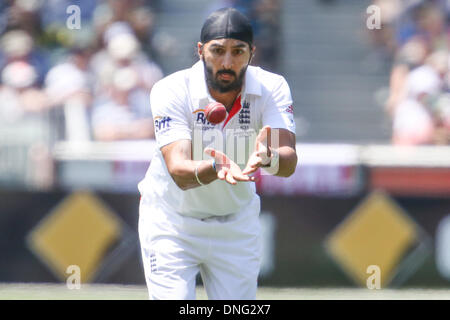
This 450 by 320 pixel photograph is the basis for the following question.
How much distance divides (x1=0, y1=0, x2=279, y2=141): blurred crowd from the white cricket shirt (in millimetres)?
3753

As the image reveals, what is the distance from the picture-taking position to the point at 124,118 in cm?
859

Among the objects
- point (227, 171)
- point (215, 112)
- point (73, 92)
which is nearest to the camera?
point (227, 171)

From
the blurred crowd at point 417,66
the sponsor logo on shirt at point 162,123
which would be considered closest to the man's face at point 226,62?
the sponsor logo on shirt at point 162,123

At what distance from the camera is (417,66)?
9016 millimetres

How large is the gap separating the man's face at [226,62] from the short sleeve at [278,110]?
210 millimetres

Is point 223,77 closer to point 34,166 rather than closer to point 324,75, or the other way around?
point 34,166

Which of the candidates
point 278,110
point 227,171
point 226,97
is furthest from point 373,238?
point 227,171

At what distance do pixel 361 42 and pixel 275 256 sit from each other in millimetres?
2792

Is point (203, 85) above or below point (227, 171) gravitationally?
above

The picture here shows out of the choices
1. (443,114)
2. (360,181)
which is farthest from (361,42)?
(360,181)

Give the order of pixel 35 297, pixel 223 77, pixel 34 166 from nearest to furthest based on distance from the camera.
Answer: pixel 223 77
pixel 35 297
pixel 34 166

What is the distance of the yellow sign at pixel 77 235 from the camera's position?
8.18 meters

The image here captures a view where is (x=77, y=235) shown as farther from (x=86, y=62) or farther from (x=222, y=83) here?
A: (x=222, y=83)

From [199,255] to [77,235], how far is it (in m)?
3.77
